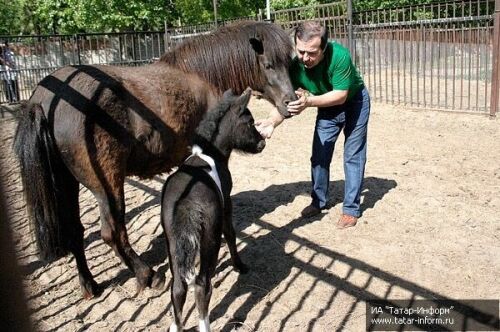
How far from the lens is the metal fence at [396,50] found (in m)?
9.79

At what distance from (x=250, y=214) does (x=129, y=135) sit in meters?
1.97

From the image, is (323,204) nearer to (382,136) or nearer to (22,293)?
(382,136)

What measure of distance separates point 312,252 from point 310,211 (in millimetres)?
904

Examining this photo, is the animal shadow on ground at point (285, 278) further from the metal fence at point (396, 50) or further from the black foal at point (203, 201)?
the metal fence at point (396, 50)

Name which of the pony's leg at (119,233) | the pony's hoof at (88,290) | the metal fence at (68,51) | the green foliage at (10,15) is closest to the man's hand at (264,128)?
the pony's leg at (119,233)

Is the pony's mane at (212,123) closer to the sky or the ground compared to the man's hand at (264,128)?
closer to the sky

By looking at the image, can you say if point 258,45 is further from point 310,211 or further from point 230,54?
point 310,211

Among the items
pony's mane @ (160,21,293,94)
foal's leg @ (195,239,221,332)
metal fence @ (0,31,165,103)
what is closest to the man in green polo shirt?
pony's mane @ (160,21,293,94)

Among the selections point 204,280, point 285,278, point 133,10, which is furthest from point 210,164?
point 133,10

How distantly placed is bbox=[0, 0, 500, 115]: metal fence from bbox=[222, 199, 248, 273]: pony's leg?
6764 mm

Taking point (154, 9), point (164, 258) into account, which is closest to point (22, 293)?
point (164, 258)

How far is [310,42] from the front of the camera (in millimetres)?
4168

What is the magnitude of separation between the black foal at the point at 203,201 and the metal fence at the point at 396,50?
22.6ft

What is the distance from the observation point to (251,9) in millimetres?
28031
